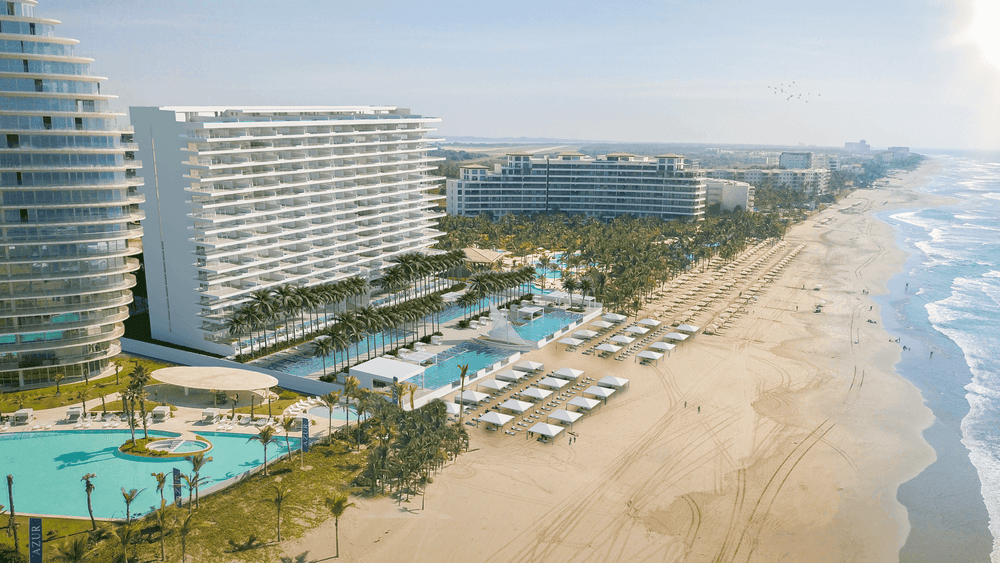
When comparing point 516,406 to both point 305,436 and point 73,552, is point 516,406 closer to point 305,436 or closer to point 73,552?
point 305,436

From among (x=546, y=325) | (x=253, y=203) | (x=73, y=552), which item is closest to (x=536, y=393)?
(x=546, y=325)

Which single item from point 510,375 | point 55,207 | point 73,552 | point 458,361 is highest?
point 55,207

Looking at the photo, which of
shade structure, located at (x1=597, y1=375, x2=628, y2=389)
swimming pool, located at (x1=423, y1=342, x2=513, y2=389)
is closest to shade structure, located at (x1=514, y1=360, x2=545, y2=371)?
swimming pool, located at (x1=423, y1=342, x2=513, y2=389)

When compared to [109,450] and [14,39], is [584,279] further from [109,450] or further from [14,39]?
[14,39]

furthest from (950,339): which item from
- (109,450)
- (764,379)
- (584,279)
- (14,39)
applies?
(14,39)

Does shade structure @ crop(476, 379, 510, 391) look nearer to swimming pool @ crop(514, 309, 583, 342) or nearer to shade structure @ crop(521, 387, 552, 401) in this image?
shade structure @ crop(521, 387, 552, 401)

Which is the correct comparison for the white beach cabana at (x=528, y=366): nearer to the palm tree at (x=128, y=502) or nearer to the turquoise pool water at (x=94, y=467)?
the turquoise pool water at (x=94, y=467)
